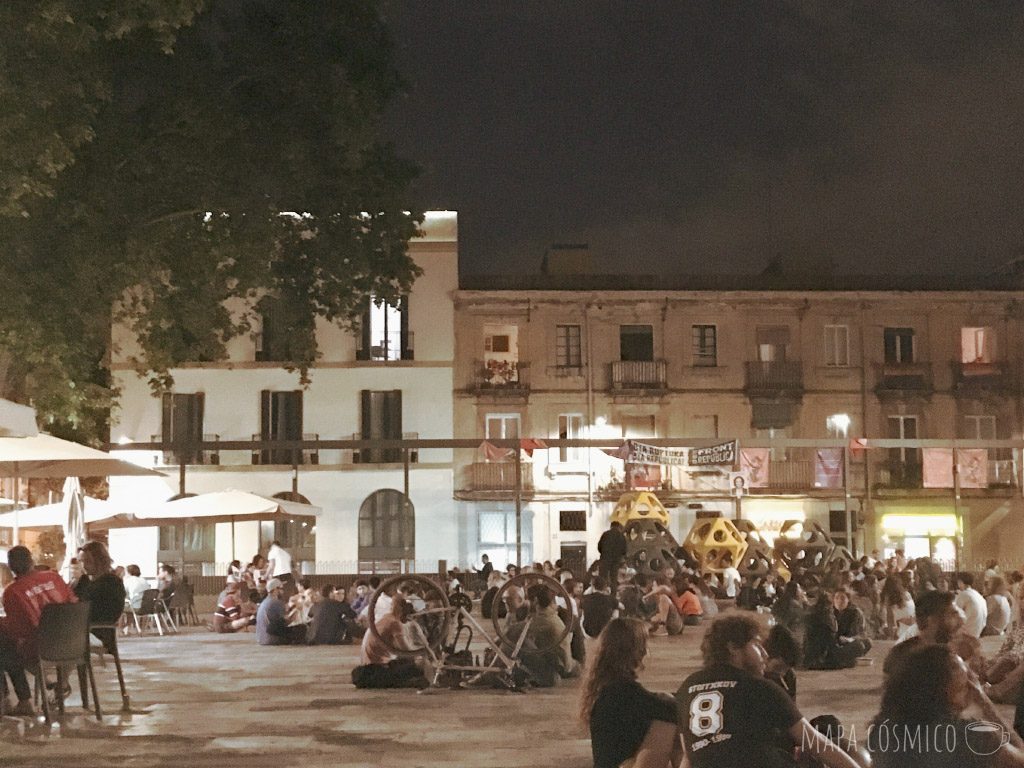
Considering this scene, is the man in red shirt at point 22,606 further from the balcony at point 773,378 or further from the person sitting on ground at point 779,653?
the balcony at point 773,378

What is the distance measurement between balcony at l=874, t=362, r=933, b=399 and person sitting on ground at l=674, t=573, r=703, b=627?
20742 millimetres

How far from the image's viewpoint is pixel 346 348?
136 feet

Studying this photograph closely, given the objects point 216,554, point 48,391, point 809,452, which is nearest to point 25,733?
point 48,391

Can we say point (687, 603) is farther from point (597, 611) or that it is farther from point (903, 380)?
point (903, 380)

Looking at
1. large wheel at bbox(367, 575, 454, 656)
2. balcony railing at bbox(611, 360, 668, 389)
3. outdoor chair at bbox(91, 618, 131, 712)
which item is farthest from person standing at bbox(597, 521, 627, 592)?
balcony railing at bbox(611, 360, 668, 389)

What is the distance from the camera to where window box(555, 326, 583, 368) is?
41.0m

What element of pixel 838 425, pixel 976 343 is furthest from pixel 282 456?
pixel 976 343

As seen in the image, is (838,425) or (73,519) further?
(838,425)

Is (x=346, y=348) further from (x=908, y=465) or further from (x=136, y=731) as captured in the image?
(x=136, y=731)

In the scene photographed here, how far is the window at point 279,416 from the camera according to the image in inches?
1610

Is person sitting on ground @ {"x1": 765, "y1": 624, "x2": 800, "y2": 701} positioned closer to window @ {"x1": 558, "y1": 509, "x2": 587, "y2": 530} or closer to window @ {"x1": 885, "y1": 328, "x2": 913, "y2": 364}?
window @ {"x1": 558, "y1": 509, "x2": 587, "y2": 530}

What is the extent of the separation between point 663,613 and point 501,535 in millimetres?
19760

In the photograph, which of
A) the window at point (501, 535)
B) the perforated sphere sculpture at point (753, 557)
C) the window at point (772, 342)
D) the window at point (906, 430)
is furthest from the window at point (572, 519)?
the window at point (906, 430)

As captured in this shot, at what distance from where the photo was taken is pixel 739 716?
5039 mm
